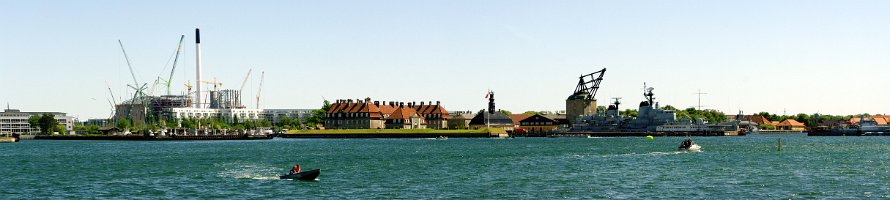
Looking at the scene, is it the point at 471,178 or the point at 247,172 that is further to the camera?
the point at 247,172

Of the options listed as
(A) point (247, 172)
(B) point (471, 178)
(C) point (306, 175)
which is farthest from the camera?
(A) point (247, 172)

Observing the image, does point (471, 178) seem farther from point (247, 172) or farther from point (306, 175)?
point (247, 172)

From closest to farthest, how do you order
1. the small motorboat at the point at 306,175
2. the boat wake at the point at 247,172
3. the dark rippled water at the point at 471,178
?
the dark rippled water at the point at 471,178 → the small motorboat at the point at 306,175 → the boat wake at the point at 247,172

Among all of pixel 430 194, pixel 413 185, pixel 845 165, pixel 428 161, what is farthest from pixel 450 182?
pixel 845 165

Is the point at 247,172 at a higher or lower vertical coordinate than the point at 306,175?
lower

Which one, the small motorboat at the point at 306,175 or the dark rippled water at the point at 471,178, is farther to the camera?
the small motorboat at the point at 306,175

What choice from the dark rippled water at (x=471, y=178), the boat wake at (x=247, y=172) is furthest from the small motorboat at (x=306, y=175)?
the boat wake at (x=247, y=172)

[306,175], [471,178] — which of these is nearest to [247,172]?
[306,175]

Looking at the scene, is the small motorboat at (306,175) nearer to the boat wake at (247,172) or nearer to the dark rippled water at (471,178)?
the dark rippled water at (471,178)

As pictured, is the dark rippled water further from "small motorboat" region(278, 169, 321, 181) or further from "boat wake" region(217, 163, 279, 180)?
"small motorboat" region(278, 169, 321, 181)

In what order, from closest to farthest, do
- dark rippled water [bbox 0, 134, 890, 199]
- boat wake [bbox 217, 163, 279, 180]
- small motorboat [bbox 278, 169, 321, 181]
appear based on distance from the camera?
1. dark rippled water [bbox 0, 134, 890, 199]
2. small motorboat [bbox 278, 169, 321, 181]
3. boat wake [bbox 217, 163, 279, 180]

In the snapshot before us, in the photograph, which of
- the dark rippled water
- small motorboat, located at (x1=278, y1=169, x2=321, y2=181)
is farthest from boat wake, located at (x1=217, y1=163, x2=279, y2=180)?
small motorboat, located at (x1=278, y1=169, x2=321, y2=181)

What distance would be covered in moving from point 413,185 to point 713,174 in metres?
22.7

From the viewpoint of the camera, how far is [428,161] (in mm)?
94938
